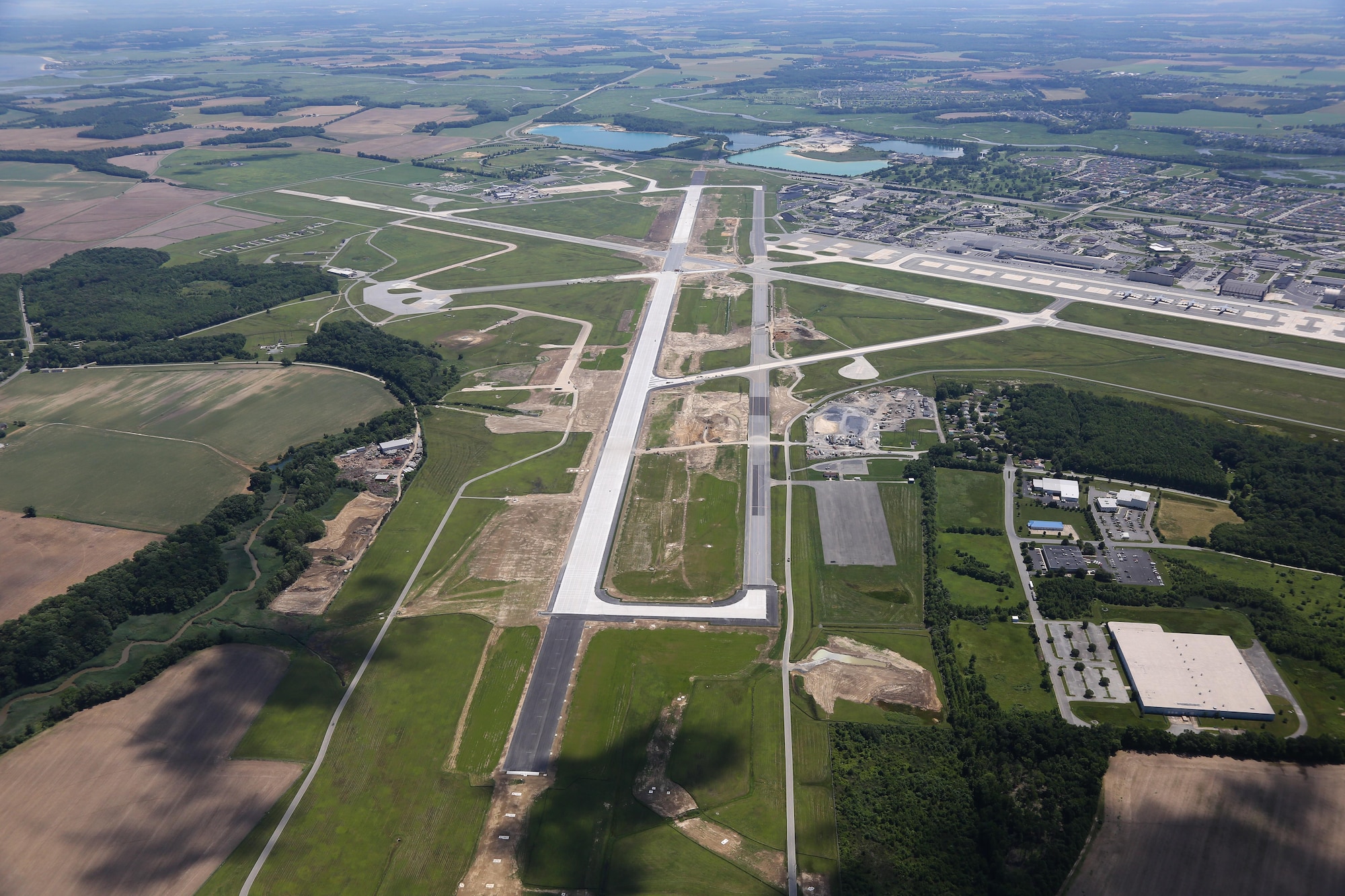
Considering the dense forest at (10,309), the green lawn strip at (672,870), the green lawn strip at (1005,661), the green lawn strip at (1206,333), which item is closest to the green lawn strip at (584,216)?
the dense forest at (10,309)

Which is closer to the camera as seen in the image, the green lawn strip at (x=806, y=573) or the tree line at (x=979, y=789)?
the tree line at (x=979, y=789)

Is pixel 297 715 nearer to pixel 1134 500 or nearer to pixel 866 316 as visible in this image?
pixel 1134 500

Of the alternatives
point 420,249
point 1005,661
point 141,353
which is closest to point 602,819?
point 1005,661

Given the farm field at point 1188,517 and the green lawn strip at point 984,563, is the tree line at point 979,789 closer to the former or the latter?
the green lawn strip at point 984,563

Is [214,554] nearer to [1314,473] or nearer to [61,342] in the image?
[61,342]

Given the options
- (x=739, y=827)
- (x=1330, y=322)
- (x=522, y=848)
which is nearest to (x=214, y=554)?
(x=522, y=848)

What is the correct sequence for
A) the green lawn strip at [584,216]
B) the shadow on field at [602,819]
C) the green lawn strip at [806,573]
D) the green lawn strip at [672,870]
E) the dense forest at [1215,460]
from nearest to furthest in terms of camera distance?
the green lawn strip at [672,870]
the shadow on field at [602,819]
the green lawn strip at [806,573]
the dense forest at [1215,460]
the green lawn strip at [584,216]
